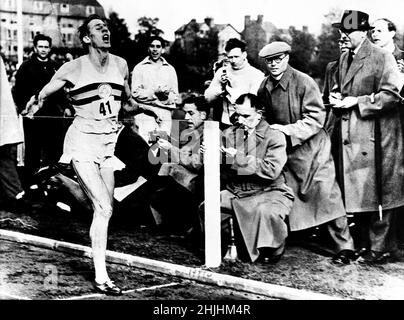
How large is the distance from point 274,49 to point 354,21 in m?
0.60

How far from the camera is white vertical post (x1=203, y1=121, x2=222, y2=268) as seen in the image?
5531 mm

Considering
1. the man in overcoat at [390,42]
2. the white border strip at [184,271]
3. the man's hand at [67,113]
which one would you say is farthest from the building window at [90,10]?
the man in overcoat at [390,42]

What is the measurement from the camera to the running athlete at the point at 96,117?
5098mm

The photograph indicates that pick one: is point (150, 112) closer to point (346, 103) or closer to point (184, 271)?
point (184, 271)

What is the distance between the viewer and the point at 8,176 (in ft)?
23.1

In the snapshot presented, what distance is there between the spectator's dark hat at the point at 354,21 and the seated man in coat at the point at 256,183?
32.5 inches

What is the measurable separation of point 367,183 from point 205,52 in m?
1.71

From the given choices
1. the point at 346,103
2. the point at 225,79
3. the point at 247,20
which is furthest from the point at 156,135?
the point at 346,103

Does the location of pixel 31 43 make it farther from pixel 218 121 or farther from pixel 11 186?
pixel 218 121

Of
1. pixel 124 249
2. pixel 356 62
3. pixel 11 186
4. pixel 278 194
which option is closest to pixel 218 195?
pixel 278 194

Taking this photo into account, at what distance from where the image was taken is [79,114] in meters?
5.35

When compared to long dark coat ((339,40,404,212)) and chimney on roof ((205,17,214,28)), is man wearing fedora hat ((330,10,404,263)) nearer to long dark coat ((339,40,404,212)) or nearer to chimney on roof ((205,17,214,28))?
long dark coat ((339,40,404,212))

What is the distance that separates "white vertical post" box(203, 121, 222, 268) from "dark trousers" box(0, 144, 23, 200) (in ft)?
7.50

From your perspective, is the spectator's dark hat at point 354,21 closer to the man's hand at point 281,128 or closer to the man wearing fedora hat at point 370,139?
the man wearing fedora hat at point 370,139
